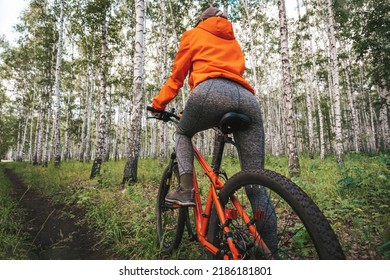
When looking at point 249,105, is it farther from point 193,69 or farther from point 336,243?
point 336,243

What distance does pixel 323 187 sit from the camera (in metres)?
5.20

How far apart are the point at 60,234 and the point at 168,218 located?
1.82 metres

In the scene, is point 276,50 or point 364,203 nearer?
point 364,203

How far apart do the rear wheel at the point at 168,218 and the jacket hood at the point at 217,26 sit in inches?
60.5

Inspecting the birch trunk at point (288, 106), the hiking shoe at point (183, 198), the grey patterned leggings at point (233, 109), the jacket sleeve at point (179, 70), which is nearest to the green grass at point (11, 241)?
the hiking shoe at point (183, 198)

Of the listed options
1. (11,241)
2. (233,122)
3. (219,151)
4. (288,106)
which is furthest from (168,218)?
(288,106)

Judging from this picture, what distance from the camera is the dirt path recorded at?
10.0ft

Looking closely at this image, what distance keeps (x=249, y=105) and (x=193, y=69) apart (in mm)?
634

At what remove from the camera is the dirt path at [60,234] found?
3.06 m

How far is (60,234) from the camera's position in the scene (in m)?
3.71

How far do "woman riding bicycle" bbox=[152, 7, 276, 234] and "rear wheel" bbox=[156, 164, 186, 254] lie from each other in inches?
20.9

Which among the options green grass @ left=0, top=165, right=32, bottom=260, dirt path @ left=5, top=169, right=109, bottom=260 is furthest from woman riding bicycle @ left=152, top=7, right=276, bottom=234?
green grass @ left=0, top=165, right=32, bottom=260

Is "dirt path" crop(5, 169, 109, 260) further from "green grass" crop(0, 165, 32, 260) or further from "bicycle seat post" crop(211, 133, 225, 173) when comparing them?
"bicycle seat post" crop(211, 133, 225, 173)

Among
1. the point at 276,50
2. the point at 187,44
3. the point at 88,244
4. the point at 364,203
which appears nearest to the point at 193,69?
the point at 187,44
